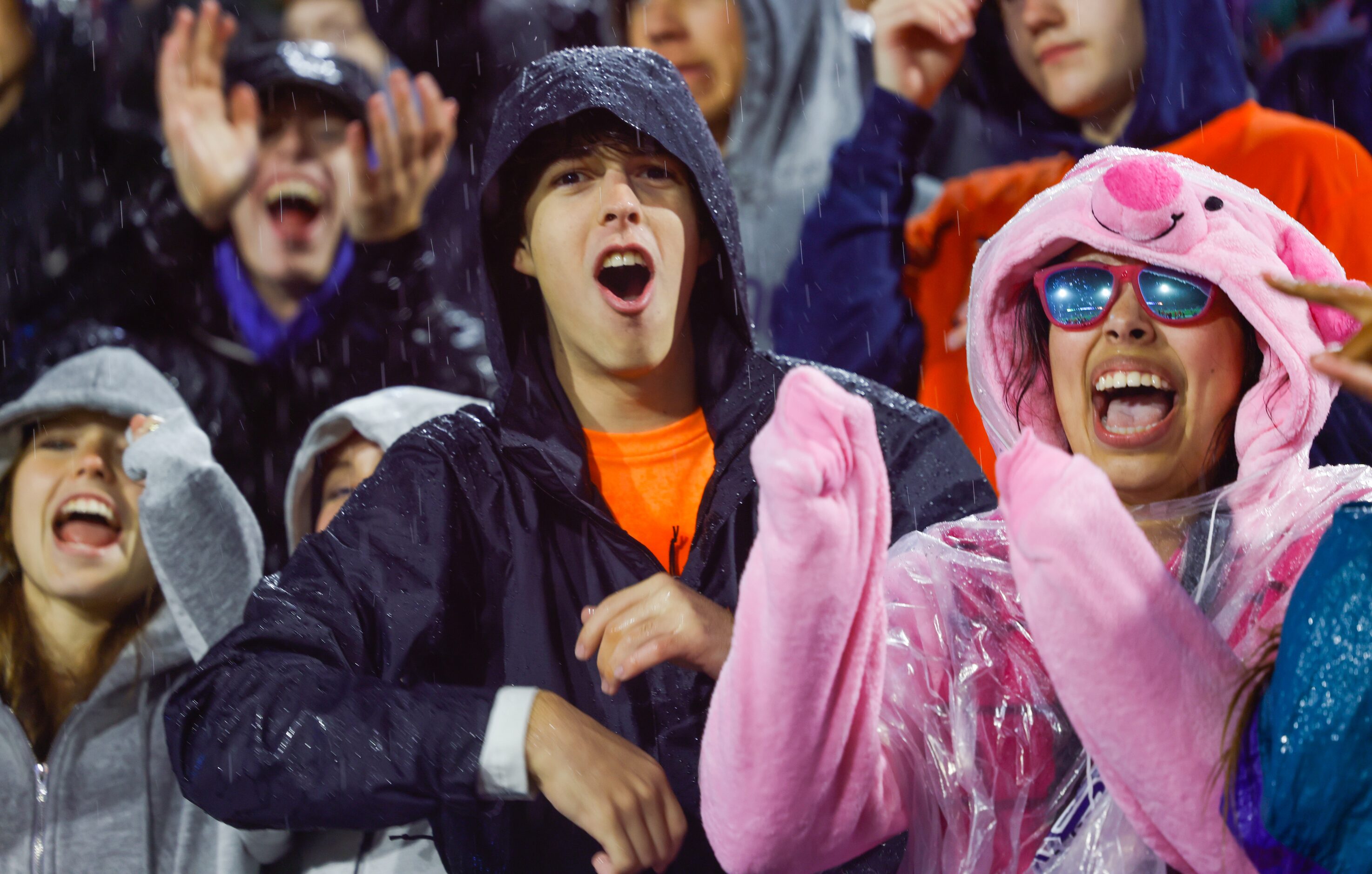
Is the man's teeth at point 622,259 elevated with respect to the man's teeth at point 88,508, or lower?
elevated

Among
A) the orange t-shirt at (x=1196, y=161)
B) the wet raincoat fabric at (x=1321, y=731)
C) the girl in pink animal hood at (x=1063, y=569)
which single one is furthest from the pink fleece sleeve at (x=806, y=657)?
the orange t-shirt at (x=1196, y=161)

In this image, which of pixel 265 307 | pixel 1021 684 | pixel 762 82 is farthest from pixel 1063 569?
pixel 265 307

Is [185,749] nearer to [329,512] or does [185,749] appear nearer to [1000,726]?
[329,512]

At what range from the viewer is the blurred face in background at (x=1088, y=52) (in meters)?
2.15

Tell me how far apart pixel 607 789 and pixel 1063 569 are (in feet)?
1.89

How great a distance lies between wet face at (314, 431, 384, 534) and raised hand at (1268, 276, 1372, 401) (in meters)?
1.55

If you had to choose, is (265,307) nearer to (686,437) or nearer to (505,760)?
(686,437)

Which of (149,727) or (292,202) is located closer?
(149,727)

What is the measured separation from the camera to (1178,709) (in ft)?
3.03

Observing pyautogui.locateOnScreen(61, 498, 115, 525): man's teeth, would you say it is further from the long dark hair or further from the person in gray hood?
the long dark hair

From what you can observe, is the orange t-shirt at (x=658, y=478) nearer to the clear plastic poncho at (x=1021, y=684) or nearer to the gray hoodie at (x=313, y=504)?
the gray hoodie at (x=313, y=504)

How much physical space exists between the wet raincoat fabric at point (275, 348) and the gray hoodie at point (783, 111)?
611 millimetres

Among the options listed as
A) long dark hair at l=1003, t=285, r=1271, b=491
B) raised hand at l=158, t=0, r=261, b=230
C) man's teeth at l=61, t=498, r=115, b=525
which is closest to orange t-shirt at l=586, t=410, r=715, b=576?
long dark hair at l=1003, t=285, r=1271, b=491

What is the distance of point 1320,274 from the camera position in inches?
48.1
